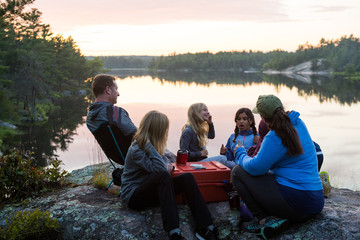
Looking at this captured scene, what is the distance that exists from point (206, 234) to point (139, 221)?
69 centimetres

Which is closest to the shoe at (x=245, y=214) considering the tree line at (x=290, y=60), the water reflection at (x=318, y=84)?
the water reflection at (x=318, y=84)

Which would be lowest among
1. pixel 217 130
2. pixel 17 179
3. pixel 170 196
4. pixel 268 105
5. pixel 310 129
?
pixel 310 129

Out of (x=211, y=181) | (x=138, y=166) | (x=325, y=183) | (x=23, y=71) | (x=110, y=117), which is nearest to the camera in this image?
(x=138, y=166)

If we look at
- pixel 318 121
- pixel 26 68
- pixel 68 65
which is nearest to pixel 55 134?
pixel 26 68

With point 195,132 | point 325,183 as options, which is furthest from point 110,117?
point 325,183

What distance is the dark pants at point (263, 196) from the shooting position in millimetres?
2990

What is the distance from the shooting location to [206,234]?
10.1 feet

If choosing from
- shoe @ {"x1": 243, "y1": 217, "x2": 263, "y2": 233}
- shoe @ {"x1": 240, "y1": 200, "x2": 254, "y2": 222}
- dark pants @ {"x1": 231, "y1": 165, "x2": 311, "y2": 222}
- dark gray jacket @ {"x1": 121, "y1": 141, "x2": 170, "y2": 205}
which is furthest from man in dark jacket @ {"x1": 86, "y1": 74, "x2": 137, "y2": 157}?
shoe @ {"x1": 243, "y1": 217, "x2": 263, "y2": 233}

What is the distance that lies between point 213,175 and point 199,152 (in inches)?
40.4

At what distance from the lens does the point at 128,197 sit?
3426 mm

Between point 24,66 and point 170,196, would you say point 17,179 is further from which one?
point 24,66

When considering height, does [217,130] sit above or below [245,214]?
below

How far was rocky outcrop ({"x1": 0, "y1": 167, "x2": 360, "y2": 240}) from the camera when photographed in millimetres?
3039

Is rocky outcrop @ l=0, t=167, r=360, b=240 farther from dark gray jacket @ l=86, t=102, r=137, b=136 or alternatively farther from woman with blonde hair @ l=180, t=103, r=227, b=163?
woman with blonde hair @ l=180, t=103, r=227, b=163
